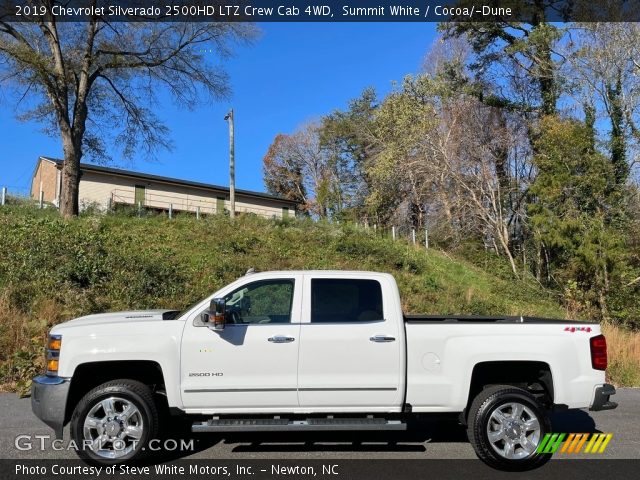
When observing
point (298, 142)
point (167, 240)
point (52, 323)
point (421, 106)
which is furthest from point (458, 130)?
A: point (298, 142)

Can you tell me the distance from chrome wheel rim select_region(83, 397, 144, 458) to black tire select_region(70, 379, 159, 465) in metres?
0.02

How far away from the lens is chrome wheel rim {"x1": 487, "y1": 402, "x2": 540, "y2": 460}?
5023mm

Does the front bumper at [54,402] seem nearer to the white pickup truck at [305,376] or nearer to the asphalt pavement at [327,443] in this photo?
the white pickup truck at [305,376]

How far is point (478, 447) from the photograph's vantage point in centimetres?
501

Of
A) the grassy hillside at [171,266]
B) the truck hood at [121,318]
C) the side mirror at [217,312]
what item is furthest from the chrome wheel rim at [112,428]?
the grassy hillside at [171,266]

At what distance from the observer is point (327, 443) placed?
5664 millimetres

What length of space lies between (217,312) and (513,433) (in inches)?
122

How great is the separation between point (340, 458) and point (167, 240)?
14789 mm

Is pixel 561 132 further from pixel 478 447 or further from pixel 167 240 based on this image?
pixel 478 447

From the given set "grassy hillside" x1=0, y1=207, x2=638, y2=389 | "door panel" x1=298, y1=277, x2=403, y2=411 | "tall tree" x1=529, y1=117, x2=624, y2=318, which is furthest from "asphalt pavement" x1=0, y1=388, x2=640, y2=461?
"tall tree" x1=529, y1=117, x2=624, y2=318

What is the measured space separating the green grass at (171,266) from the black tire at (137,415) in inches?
175

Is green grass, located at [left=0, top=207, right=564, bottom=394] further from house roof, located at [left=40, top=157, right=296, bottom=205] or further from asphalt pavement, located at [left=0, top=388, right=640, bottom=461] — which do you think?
house roof, located at [left=40, top=157, right=296, bottom=205]

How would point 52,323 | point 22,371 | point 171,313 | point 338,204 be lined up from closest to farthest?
point 171,313
point 22,371
point 52,323
point 338,204

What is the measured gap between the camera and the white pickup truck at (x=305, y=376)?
4.93 metres
